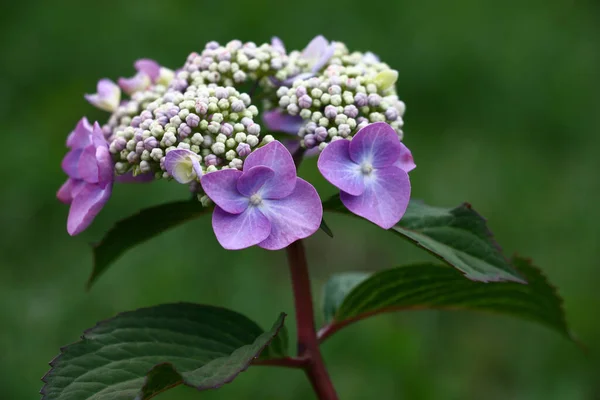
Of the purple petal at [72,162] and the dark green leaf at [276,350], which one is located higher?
the purple petal at [72,162]

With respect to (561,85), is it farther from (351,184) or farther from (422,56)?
(351,184)

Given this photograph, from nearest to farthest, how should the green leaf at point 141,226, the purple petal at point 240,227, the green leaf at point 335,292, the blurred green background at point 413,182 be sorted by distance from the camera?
1. the purple petal at point 240,227
2. the green leaf at point 141,226
3. the green leaf at point 335,292
4. the blurred green background at point 413,182

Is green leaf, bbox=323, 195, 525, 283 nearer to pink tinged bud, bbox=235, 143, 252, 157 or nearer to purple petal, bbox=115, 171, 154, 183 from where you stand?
pink tinged bud, bbox=235, 143, 252, 157

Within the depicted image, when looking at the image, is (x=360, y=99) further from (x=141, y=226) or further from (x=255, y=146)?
(x=141, y=226)

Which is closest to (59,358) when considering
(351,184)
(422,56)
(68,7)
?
(351,184)

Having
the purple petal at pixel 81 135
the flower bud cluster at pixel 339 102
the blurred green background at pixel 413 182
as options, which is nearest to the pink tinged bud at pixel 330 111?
the flower bud cluster at pixel 339 102

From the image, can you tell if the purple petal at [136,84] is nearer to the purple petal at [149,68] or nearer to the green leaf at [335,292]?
the purple petal at [149,68]

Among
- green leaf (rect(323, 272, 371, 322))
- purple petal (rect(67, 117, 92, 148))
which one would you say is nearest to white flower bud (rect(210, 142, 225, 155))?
purple petal (rect(67, 117, 92, 148))
